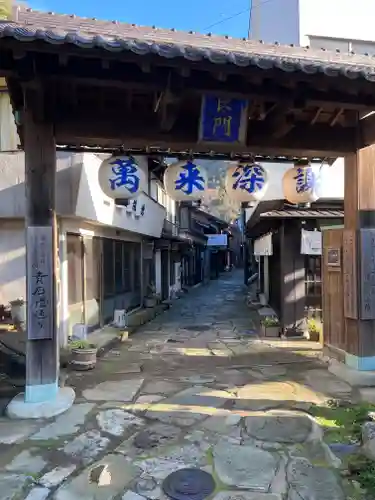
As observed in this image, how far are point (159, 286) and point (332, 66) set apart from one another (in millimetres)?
19045

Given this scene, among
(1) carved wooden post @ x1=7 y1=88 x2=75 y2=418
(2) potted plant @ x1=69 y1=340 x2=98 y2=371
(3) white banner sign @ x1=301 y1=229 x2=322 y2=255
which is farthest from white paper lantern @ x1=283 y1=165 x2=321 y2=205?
(2) potted plant @ x1=69 y1=340 x2=98 y2=371

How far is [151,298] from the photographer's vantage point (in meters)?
19.2

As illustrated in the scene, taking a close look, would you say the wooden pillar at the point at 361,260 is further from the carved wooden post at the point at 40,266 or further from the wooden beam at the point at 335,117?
the carved wooden post at the point at 40,266

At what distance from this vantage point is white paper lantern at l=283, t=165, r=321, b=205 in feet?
25.1

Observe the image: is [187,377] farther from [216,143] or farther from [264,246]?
[264,246]

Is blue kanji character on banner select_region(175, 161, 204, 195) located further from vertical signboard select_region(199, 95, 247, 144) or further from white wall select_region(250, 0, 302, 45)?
white wall select_region(250, 0, 302, 45)

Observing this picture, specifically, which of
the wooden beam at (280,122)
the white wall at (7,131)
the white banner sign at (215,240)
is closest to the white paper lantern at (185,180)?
the wooden beam at (280,122)

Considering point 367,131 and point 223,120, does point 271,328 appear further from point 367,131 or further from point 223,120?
point 223,120

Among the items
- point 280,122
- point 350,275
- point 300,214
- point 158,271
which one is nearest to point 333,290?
point 350,275

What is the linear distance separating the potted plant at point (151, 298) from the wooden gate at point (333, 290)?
35.2 ft

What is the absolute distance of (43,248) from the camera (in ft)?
20.8

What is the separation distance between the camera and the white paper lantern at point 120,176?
6.98 meters

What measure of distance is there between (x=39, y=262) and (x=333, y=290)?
6301 millimetres

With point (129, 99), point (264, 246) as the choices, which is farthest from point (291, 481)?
point (264, 246)
